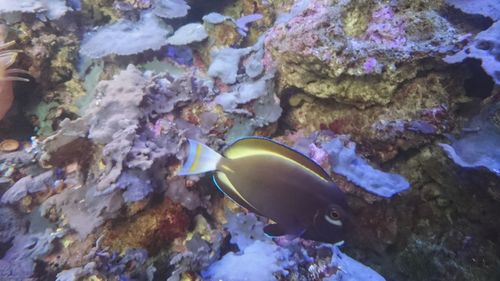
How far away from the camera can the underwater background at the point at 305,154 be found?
235 centimetres

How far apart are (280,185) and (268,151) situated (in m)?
0.18

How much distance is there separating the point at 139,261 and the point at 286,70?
191cm

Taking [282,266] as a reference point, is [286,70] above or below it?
above

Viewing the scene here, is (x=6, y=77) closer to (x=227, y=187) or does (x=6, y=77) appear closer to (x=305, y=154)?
(x=227, y=187)

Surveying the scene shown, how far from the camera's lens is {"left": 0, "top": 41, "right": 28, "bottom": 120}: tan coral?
322 centimetres

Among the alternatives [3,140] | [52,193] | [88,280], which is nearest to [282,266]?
[88,280]

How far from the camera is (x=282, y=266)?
84.2 inches

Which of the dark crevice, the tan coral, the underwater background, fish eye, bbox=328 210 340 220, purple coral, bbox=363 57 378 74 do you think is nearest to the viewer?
fish eye, bbox=328 210 340 220

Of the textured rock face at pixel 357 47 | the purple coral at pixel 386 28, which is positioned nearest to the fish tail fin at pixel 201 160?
the textured rock face at pixel 357 47

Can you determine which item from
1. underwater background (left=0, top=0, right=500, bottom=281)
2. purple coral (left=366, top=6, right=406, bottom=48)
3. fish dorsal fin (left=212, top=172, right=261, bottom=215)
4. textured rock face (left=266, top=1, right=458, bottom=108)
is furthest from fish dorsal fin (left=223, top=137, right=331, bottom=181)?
purple coral (left=366, top=6, right=406, bottom=48)

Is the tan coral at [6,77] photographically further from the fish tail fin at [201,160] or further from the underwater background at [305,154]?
the fish tail fin at [201,160]

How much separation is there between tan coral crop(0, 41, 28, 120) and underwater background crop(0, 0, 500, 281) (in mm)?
15

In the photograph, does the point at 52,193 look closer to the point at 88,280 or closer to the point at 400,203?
the point at 88,280

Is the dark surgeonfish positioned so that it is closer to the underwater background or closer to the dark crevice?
the underwater background
